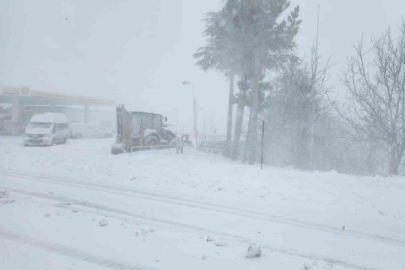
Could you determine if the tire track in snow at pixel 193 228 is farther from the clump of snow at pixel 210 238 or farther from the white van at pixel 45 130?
the white van at pixel 45 130

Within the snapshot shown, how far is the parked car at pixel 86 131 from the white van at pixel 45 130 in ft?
19.4

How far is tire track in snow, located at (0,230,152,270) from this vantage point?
12.7 feet

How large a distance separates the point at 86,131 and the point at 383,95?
2986 centimetres

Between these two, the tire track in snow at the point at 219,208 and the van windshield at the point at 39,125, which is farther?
the van windshield at the point at 39,125

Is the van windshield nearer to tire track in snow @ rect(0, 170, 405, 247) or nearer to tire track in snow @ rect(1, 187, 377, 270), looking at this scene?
tire track in snow @ rect(0, 170, 405, 247)

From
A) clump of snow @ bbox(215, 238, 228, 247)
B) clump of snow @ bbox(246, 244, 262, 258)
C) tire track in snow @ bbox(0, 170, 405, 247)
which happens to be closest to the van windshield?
tire track in snow @ bbox(0, 170, 405, 247)

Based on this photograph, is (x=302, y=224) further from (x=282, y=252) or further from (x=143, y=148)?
(x=143, y=148)

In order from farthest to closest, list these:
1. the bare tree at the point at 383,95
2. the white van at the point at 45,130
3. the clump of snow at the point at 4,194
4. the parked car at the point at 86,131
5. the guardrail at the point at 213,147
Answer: the parked car at the point at 86,131 < the guardrail at the point at 213,147 < the white van at the point at 45,130 < the bare tree at the point at 383,95 < the clump of snow at the point at 4,194

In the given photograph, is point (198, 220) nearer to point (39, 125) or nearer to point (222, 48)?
point (222, 48)

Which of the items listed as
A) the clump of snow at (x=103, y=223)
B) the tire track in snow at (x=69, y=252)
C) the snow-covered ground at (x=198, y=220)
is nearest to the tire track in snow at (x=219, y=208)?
the snow-covered ground at (x=198, y=220)

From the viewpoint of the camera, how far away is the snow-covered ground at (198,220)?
4168mm

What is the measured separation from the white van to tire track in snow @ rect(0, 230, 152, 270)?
63.0ft

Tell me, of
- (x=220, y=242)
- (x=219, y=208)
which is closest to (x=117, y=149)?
(x=219, y=208)

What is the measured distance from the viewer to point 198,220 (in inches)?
233
